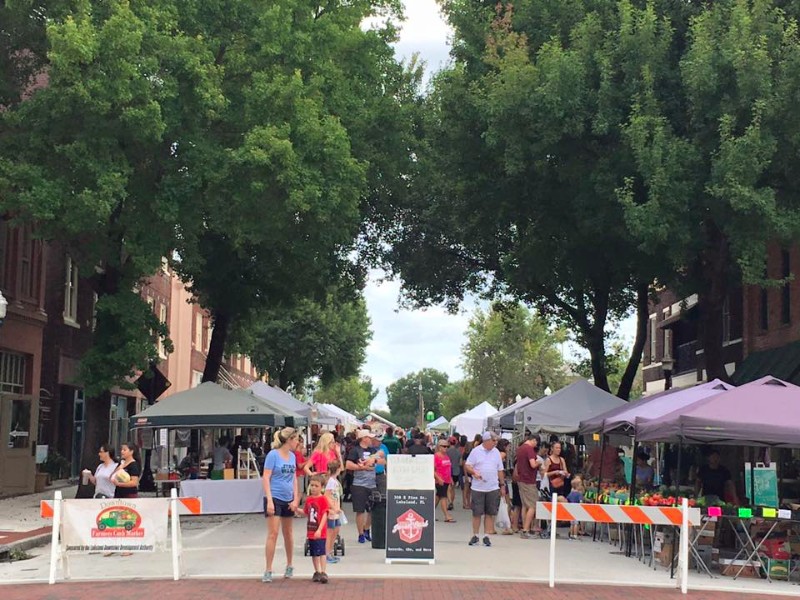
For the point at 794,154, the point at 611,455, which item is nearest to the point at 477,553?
the point at 611,455

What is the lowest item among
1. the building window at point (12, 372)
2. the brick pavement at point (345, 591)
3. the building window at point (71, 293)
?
the brick pavement at point (345, 591)

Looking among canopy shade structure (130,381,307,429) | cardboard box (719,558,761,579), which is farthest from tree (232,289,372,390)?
cardboard box (719,558,761,579)

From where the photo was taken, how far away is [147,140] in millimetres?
20781

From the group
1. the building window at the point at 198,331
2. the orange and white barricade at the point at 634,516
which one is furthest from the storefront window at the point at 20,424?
the building window at the point at 198,331

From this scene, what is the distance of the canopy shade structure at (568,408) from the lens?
24594 mm

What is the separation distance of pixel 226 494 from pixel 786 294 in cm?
1580

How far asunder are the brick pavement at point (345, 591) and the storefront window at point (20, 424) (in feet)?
51.5

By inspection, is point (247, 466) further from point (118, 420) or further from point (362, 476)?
point (118, 420)

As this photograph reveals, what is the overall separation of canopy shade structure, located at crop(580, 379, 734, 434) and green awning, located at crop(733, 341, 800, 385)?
575cm

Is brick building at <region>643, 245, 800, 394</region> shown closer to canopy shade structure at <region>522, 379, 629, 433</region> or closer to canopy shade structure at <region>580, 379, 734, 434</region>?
canopy shade structure at <region>522, 379, 629, 433</region>

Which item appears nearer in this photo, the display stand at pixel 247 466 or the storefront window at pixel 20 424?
the display stand at pixel 247 466

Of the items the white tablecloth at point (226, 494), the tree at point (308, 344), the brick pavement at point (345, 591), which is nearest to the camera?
the brick pavement at point (345, 591)

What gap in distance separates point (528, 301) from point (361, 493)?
60.5ft

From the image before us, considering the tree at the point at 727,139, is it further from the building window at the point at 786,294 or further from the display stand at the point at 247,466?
the display stand at the point at 247,466
